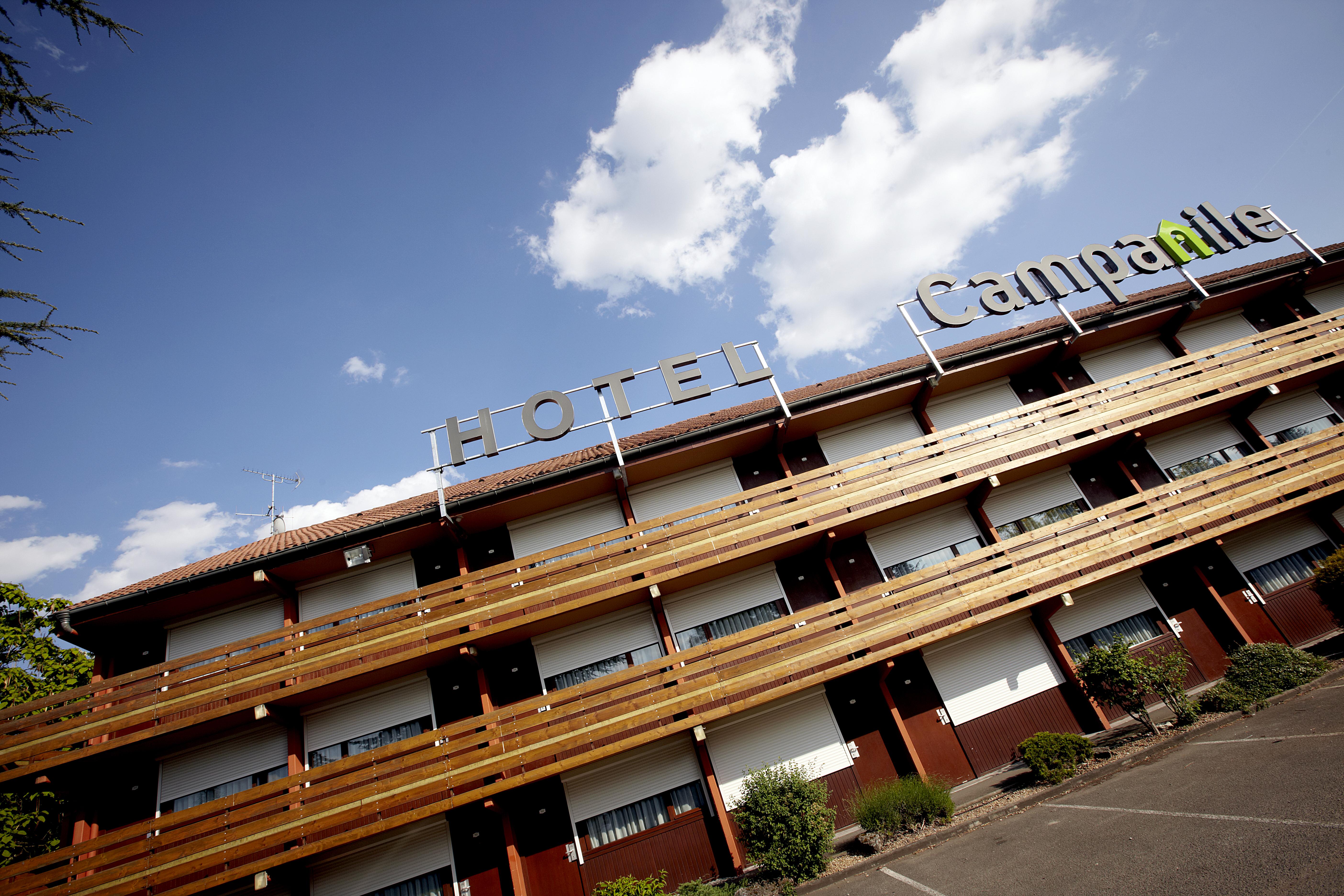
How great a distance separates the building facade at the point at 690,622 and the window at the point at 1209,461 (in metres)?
0.10

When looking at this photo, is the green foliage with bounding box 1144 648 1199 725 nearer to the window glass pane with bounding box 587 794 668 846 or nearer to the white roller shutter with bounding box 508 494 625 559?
the window glass pane with bounding box 587 794 668 846

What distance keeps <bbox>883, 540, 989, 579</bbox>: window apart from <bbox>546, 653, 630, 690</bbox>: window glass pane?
872cm

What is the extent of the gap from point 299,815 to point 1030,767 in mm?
17615

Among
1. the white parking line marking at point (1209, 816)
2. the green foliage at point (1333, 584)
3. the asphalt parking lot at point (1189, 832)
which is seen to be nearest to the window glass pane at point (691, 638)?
the asphalt parking lot at point (1189, 832)

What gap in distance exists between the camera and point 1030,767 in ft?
44.7

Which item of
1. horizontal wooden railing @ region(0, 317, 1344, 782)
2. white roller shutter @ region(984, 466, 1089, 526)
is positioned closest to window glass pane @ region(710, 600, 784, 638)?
horizontal wooden railing @ region(0, 317, 1344, 782)

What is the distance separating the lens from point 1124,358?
21.6 meters

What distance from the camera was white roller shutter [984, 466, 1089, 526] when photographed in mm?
18984

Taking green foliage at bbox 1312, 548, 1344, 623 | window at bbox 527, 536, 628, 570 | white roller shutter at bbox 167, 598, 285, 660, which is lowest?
green foliage at bbox 1312, 548, 1344, 623

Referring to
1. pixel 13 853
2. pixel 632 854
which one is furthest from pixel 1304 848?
pixel 13 853

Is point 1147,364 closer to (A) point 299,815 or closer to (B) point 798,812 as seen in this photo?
(B) point 798,812

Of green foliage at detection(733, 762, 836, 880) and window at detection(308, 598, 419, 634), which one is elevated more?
window at detection(308, 598, 419, 634)

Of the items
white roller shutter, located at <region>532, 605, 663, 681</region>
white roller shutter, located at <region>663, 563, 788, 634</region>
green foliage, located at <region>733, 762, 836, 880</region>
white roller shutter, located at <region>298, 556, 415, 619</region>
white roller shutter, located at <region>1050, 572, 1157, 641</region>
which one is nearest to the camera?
green foliage, located at <region>733, 762, 836, 880</region>

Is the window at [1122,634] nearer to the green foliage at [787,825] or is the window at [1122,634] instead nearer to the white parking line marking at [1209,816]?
the white parking line marking at [1209,816]
